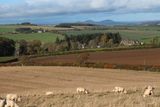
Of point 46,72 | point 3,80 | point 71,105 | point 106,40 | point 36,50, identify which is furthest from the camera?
point 106,40

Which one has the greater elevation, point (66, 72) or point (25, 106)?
point (25, 106)

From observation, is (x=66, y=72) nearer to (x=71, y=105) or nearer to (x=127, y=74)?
(x=127, y=74)

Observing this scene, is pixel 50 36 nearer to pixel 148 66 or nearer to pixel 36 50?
pixel 36 50

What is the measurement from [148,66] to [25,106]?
43930mm

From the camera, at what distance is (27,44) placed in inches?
4547

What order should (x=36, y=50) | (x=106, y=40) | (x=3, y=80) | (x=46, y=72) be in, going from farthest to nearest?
(x=106, y=40), (x=36, y=50), (x=46, y=72), (x=3, y=80)

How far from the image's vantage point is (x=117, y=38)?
440 ft

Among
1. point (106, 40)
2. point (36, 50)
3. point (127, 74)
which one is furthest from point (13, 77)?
point (106, 40)

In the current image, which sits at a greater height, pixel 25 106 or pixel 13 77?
pixel 25 106

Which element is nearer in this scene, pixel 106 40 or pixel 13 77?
pixel 13 77

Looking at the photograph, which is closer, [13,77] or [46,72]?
[13,77]

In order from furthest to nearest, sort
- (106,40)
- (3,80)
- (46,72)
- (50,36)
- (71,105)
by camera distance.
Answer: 1. (50,36)
2. (106,40)
3. (46,72)
4. (3,80)
5. (71,105)

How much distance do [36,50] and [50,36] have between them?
30.1 meters

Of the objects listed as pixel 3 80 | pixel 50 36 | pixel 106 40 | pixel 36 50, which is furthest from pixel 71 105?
pixel 50 36
